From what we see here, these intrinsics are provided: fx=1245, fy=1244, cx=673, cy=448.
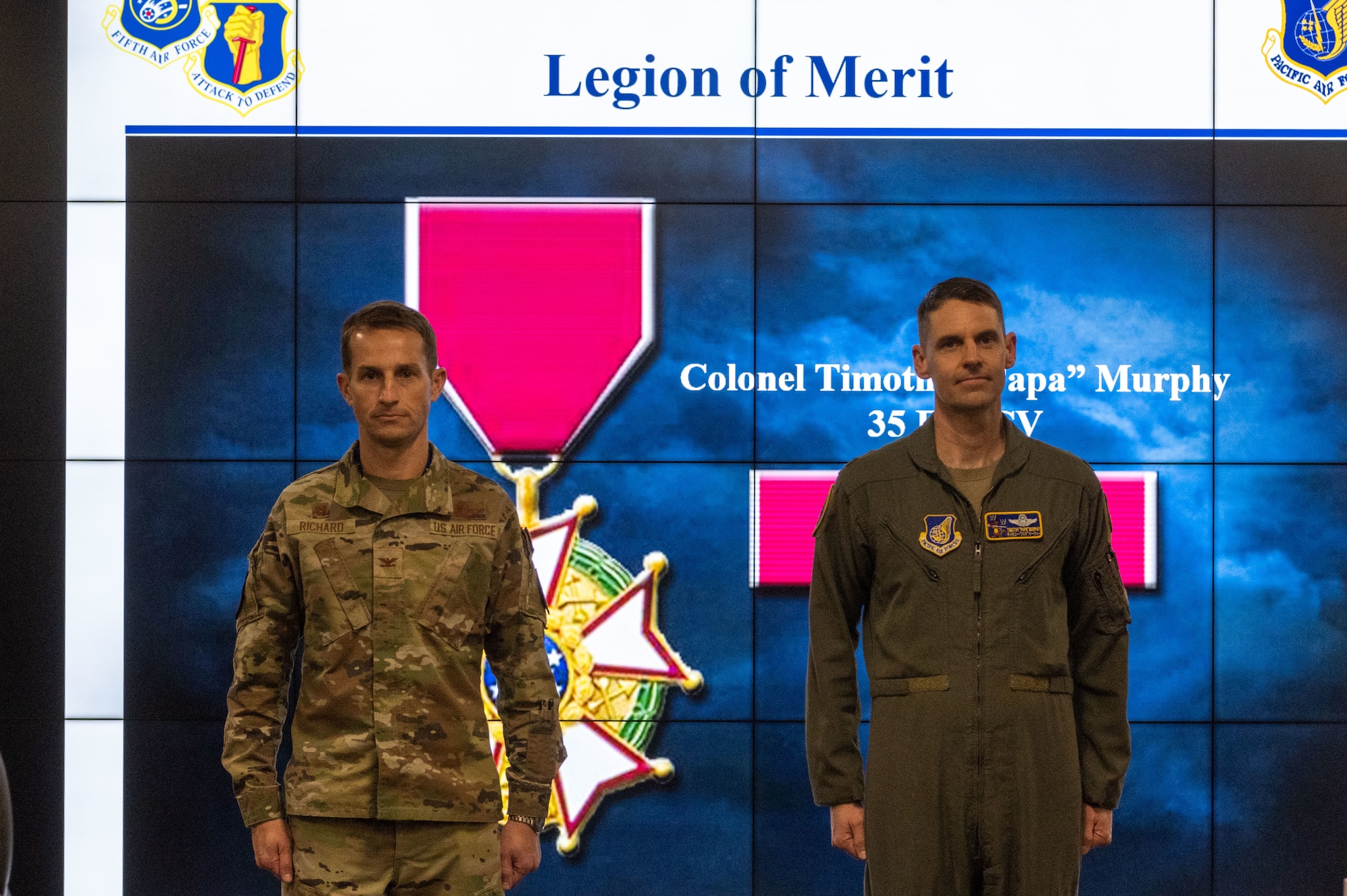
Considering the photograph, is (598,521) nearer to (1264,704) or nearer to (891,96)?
(891,96)

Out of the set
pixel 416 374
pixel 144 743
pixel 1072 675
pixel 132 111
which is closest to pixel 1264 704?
pixel 1072 675

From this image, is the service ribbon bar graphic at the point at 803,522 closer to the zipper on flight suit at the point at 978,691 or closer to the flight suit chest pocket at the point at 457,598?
the zipper on flight suit at the point at 978,691

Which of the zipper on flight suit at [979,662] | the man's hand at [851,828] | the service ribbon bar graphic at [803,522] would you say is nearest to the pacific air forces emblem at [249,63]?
the service ribbon bar graphic at [803,522]

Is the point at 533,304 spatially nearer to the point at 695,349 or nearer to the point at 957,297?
the point at 695,349

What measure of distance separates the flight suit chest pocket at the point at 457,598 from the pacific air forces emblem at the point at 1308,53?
3.26 meters

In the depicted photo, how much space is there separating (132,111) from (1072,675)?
342 centimetres

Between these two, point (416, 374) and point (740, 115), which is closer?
point (416, 374)

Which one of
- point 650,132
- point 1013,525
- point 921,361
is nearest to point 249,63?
point 650,132

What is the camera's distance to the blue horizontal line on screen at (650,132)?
4.11 metres

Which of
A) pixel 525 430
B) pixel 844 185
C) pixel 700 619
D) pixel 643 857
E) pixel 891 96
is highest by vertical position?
pixel 891 96

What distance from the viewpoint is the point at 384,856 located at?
241 cm

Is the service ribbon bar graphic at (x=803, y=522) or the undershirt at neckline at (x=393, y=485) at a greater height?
the undershirt at neckline at (x=393, y=485)

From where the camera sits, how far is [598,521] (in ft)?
13.4

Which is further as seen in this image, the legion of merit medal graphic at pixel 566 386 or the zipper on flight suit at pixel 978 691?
the legion of merit medal graphic at pixel 566 386
